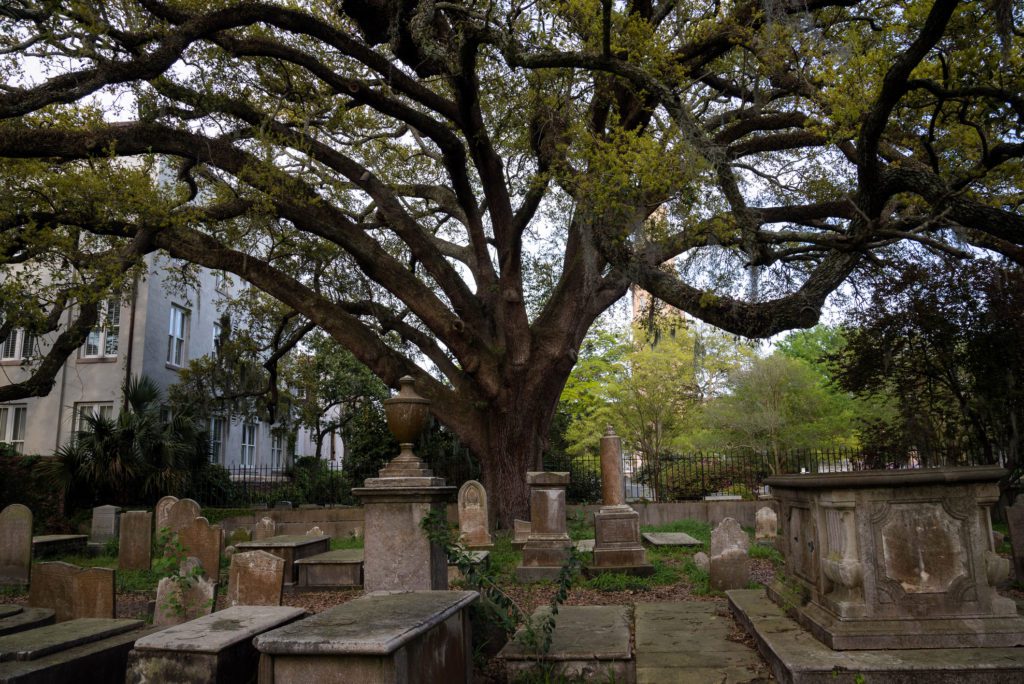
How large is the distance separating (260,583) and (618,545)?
21.6 feet

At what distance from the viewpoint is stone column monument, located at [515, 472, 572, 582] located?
437 inches

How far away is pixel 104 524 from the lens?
16859mm

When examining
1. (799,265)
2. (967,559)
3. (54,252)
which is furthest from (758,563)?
(54,252)

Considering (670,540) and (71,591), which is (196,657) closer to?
(71,591)

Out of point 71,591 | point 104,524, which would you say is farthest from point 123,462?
point 71,591

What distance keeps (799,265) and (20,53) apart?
46.9 feet

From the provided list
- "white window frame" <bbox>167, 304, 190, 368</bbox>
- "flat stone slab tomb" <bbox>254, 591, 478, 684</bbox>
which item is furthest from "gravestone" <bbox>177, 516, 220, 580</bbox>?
"white window frame" <bbox>167, 304, 190, 368</bbox>

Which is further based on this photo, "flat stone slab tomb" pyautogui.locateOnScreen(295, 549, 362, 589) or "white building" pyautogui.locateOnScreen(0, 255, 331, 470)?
"white building" pyautogui.locateOnScreen(0, 255, 331, 470)

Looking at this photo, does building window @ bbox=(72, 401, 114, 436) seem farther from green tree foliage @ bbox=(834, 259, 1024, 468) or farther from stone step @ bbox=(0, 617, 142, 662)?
green tree foliage @ bbox=(834, 259, 1024, 468)

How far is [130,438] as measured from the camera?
61.4 feet

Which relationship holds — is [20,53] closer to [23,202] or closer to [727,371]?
[23,202]

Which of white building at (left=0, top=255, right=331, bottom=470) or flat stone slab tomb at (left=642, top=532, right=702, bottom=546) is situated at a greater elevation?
white building at (left=0, top=255, right=331, bottom=470)

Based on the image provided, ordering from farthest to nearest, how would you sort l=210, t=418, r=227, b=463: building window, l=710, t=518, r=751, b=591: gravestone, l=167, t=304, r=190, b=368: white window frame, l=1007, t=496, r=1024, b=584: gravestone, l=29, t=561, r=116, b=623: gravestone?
l=210, t=418, r=227, b=463: building window < l=167, t=304, r=190, b=368: white window frame < l=710, t=518, r=751, b=591: gravestone < l=1007, t=496, r=1024, b=584: gravestone < l=29, t=561, r=116, b=623: gravestone

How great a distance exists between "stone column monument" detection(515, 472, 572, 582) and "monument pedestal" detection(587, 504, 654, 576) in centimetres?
56
